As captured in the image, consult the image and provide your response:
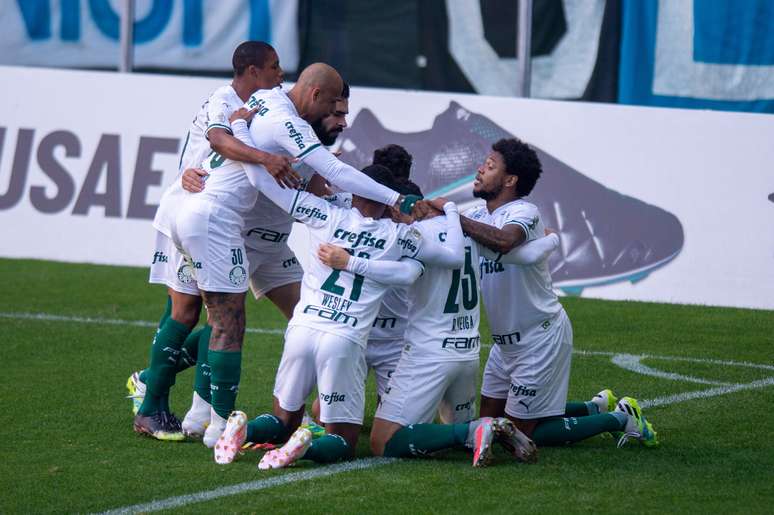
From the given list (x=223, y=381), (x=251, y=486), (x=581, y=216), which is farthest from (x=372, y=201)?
(x=581, y=216)

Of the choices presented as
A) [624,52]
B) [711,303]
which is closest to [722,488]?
[711,303]

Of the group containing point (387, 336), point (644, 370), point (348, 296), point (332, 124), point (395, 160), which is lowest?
point (644, 370)

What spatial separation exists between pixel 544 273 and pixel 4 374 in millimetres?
3488

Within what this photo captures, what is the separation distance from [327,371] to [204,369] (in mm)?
810

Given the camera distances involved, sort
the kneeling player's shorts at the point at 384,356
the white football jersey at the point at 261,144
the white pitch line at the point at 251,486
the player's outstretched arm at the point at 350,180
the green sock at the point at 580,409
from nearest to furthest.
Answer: the white pitch line at the point at 251,486
the player's outstretched arm at the point at 350,180
the white football jersey at the point at 261,144
the kneeling player's shorts at the point at 384,356
the green sock at the point at 580,409

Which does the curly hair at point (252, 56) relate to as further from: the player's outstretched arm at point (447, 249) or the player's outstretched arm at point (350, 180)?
the player's outstretched arm at point (447, 249)

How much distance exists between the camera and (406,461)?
5.99m

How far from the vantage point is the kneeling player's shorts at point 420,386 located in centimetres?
604

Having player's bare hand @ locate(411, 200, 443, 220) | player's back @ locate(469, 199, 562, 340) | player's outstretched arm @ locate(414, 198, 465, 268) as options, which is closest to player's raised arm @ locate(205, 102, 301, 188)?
player's bare hand @ locate(411, 200, 443, 220)

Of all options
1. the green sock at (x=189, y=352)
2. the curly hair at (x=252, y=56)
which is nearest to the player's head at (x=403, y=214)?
the curly hair at (x=252, y=56)

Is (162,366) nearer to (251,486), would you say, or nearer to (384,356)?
(384,356)

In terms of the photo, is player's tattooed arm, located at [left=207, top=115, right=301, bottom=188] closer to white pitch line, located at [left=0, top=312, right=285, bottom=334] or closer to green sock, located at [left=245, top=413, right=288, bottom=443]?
green sock, located at [left=245, top=413, right=288, bottom=443]

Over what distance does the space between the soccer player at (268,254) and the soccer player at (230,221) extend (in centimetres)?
10

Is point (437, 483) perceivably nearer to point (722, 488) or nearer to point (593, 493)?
point (593, 493)
